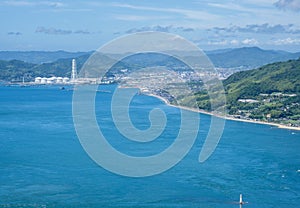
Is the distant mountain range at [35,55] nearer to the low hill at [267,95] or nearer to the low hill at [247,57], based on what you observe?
the low hill at [247,57]

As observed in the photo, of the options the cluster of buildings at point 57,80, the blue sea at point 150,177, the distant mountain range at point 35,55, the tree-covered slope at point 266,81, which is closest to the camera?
the blue sea at point 150,177

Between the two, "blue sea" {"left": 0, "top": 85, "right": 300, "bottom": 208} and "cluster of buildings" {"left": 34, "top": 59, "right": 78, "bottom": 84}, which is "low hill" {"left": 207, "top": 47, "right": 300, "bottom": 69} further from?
"blue sea" {"left": 0, "top": 85, "right": 300, "bottom": 208}

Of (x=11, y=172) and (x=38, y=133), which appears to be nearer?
(x=11, y=172)

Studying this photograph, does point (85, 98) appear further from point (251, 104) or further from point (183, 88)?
point (251, 104)

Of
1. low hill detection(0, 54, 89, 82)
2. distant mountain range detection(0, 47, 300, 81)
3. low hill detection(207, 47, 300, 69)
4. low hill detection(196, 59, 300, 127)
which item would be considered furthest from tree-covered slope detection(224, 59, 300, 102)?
low hill detection(207, 47, 300, 69)

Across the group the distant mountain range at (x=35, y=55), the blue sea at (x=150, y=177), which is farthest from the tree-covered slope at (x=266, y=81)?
the distant mountain range at (x=35, y=55)

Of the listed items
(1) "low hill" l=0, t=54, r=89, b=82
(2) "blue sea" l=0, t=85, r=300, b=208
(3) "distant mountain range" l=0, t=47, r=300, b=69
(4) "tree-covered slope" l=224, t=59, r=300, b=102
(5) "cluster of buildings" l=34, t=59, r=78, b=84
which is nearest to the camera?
(2) "blue sea" l=0, t=85, r=300, b=208

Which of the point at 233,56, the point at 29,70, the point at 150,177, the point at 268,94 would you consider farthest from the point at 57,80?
the point at 150,177

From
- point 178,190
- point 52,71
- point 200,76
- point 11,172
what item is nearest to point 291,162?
point 178,190
